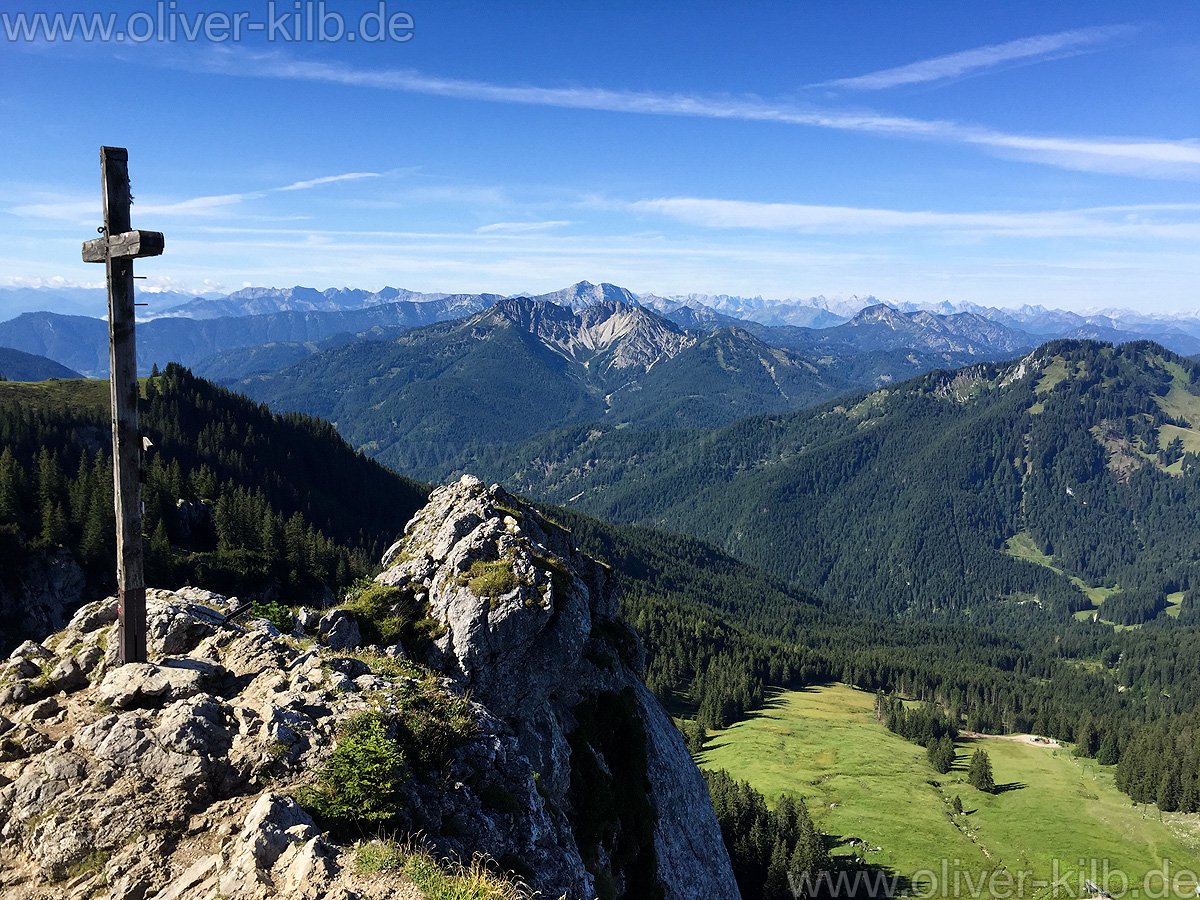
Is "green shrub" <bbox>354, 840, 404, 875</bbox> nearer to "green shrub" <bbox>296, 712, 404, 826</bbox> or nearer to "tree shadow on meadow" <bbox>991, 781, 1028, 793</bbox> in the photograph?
"green shrub" <bbox>296, 712, 404, 826</bbox>

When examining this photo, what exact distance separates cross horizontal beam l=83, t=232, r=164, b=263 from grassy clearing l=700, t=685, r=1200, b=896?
122 metres

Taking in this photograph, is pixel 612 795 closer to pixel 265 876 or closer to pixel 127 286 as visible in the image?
pixel 265 876

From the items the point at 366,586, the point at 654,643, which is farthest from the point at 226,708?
the point at 654,643

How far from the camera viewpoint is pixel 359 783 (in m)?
15.6

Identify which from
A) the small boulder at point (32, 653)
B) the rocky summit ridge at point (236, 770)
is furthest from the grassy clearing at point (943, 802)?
the small boulder at point (32, 653)

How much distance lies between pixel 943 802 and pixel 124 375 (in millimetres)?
156524

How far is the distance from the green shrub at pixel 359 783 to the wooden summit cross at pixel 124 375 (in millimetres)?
8392

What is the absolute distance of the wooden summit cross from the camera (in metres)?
18.3

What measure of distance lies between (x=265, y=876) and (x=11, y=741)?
29.6ft

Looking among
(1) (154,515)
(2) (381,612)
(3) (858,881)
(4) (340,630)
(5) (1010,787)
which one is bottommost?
(5) (1010,787)

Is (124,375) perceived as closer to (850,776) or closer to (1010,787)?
(850,776)

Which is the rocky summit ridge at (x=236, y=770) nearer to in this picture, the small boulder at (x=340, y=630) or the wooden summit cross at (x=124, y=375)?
the small boulder at (x=340, y=630)

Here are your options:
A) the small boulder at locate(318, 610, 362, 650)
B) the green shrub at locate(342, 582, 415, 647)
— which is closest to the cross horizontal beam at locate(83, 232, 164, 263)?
the small boulder at locate(318, 610, 362, 650)

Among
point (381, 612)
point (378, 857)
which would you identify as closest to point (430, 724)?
point (378, 857)
